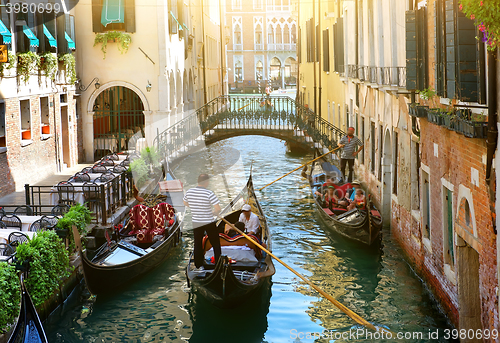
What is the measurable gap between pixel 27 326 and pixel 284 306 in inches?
117

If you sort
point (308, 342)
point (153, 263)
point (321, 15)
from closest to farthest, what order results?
point (308, 342)
point (153, 263)
point (321, 15)

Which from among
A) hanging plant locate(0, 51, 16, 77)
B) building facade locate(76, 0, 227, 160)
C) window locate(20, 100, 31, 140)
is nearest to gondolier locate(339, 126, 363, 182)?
building facade locate(76, 0, 227, 160)

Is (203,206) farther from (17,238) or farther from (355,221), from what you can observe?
(355,221)

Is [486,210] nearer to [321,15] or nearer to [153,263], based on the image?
[153,263]

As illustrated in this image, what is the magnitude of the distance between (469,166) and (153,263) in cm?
423

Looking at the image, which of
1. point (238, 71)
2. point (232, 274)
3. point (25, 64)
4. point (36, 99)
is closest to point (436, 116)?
point (232, 274)

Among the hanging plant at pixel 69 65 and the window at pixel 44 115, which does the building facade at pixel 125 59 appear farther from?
the window at pixel 44 115

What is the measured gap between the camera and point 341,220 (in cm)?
904

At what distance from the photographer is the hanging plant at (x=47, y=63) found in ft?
38.4

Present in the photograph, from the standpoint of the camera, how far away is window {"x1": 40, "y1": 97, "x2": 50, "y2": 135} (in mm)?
12133

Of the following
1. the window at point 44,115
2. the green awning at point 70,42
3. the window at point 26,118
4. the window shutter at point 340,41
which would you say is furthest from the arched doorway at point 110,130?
the window shutter at point 340,41

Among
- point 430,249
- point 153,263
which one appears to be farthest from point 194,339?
point 430,249

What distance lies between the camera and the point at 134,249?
7.48m

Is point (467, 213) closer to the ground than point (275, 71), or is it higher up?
closer to the ground
